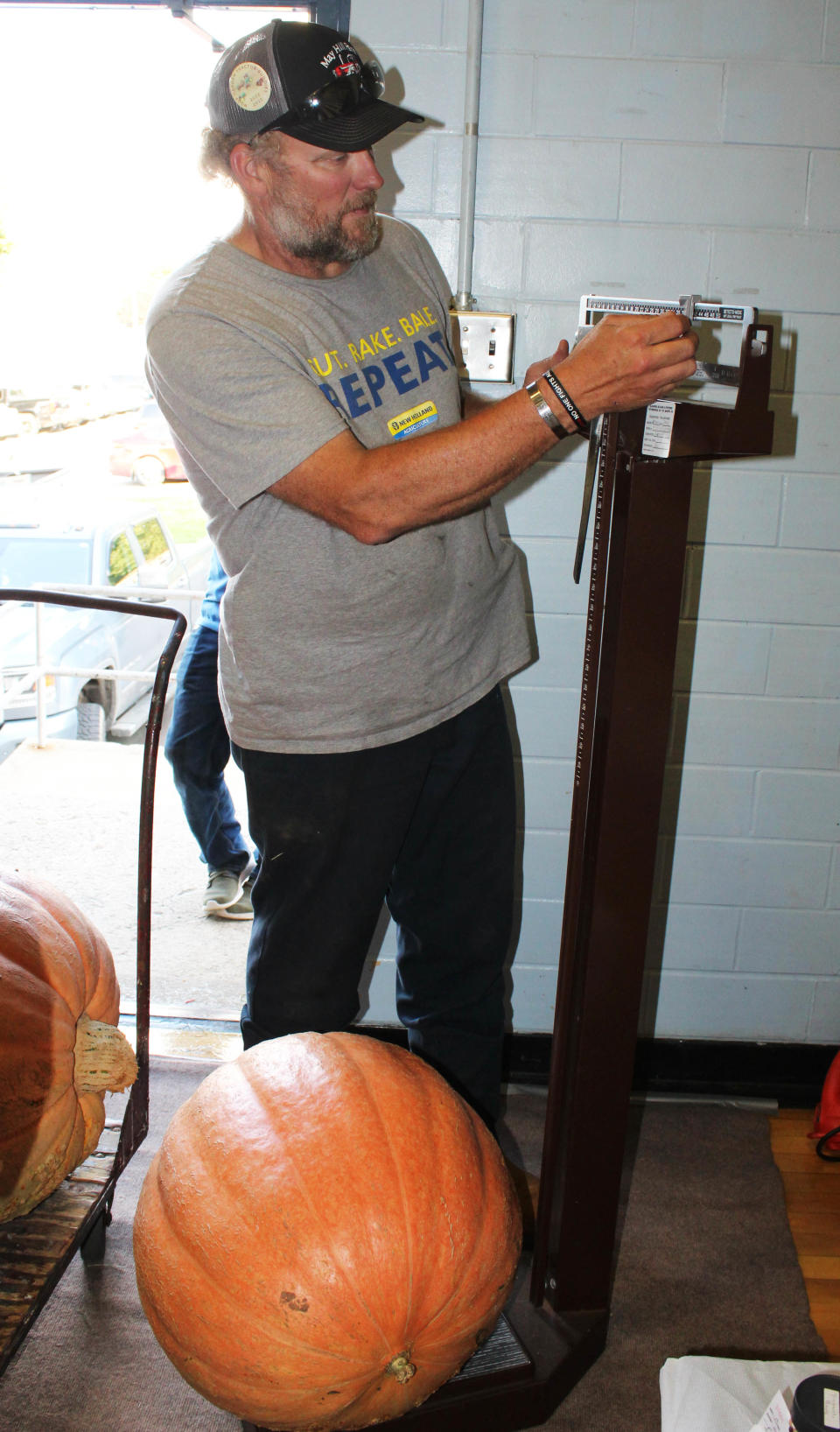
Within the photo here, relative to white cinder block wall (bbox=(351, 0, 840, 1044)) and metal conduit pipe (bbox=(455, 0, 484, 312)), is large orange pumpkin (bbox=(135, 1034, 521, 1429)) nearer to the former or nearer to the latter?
white cinder block wall (bbox=(351, 0, 840, 1044))

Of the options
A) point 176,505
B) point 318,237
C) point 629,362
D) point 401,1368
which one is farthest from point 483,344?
point 176,505

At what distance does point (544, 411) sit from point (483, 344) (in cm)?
72

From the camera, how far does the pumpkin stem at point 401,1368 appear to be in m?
1.08

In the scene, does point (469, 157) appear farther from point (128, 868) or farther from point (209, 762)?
point (128, 868)

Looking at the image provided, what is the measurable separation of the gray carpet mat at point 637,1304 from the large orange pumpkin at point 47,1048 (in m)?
0.32

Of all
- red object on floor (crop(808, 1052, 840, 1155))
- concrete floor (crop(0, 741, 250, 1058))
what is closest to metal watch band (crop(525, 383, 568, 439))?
red object on floor (crop(808, 1052, 840, 1155))

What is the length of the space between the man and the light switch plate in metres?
0.12

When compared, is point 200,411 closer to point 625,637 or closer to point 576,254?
point 625,637

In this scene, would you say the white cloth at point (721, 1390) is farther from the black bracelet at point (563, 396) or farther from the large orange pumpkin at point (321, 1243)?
the black bracelet at point (563, 396)

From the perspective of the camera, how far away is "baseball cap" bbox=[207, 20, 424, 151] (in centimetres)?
139

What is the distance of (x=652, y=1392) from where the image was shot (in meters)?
1.52

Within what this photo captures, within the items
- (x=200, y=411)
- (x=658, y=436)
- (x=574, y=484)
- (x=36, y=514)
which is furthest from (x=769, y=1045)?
(x=36, y=514)

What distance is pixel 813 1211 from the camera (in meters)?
1.93

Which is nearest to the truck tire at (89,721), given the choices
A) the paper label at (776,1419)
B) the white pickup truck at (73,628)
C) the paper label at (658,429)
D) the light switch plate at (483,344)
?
the white pickup truck at (73,628)
